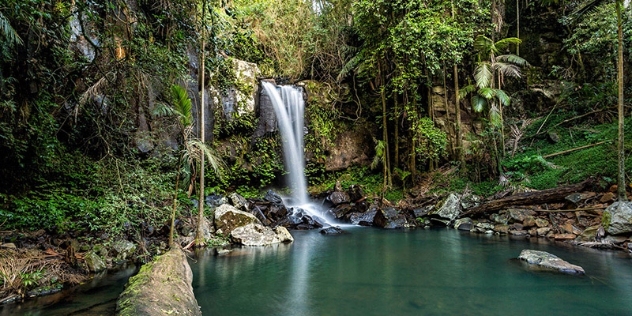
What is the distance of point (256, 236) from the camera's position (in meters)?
8.93

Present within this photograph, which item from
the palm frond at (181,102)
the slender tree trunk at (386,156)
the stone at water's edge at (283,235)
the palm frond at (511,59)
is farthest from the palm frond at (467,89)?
the palm frond at (181,102)

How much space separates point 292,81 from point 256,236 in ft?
30.0

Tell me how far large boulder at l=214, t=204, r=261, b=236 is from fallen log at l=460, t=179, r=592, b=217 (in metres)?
7.52

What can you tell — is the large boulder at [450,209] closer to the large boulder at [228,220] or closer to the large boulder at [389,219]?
the large boulder at [389,219]

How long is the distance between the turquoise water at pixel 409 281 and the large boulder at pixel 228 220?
1195 mm

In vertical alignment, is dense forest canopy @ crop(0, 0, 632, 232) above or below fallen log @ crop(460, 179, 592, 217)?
above

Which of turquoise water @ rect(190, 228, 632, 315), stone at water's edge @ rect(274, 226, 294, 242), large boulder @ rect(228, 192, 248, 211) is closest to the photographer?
turquoise water @ rect(190, 228, 632, 315)

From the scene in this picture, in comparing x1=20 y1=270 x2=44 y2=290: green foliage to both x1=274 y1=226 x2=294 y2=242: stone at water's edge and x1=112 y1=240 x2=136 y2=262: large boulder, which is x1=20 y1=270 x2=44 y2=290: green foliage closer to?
x1=112 y1=240 x2=136 y2=262: large boulder

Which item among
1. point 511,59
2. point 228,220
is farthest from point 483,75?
point 228,220

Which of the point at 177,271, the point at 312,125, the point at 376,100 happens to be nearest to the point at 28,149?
the point at 177,271

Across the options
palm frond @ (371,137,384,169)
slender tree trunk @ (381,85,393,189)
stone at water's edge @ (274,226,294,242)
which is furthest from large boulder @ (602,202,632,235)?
stone at water's edge @ (274,226,294,242)

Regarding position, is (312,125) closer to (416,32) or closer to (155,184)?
(416,32)

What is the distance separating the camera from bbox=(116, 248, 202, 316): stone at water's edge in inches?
122

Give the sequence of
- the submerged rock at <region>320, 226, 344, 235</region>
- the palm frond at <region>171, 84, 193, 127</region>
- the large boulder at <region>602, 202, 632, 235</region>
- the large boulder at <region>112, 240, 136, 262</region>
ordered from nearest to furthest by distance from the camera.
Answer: the palm frond at <region>171, 84, 193, 127</region> < the large boulder at <region>112, 240, 136, 262</region> < the large boulder at <region>602, 202, 632, 235</region> < the submerged rock at <region>320, 226, 344, 235</region>
